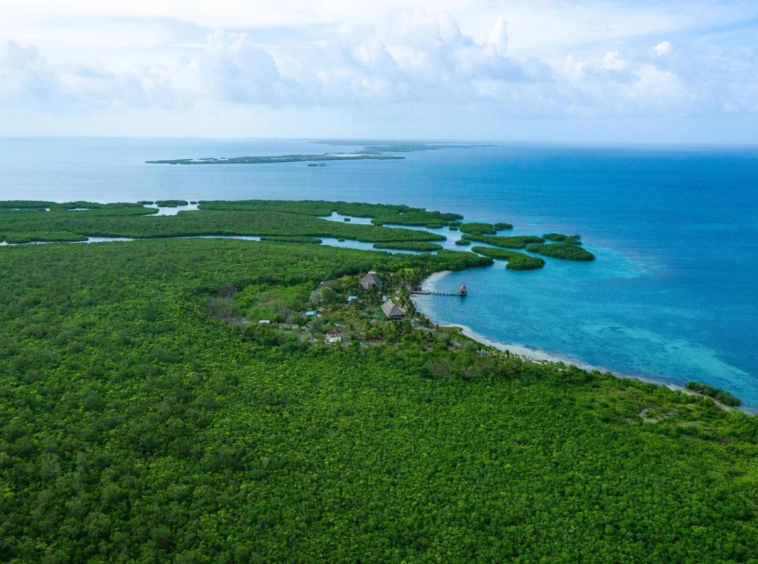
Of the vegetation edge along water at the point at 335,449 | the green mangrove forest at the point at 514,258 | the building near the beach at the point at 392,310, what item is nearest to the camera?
the vegetation edge along water at the point at 335,449

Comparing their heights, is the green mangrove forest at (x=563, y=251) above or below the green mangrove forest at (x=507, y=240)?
below

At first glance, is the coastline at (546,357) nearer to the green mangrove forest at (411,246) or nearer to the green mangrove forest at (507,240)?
the green mangrove forest at (411,246)

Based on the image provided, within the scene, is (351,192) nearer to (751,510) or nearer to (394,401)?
(394,401)

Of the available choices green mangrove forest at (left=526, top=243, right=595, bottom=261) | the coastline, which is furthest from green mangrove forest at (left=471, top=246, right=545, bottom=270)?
the coastline

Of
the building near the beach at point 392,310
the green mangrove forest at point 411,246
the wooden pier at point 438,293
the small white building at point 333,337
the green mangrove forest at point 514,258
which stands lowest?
the small white building at point 333,337

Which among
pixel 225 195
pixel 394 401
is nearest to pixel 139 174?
pixel 225 195

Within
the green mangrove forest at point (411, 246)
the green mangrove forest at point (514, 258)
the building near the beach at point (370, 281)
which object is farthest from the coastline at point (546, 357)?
the green mangrove forest at point (411, 246)

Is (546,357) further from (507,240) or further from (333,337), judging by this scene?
(507,240)
